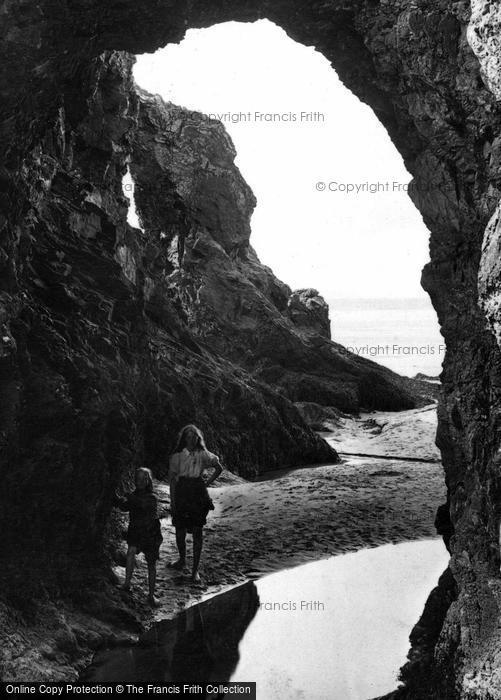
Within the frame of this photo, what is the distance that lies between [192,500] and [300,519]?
3419 mm

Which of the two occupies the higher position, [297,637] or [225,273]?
[225,273]

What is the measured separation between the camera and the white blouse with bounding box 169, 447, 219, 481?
8766 mm

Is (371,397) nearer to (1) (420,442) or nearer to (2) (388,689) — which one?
(1) (420,442)

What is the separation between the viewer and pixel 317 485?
13930 mm

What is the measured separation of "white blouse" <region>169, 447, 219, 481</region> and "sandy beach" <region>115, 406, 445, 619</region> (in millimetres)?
1340

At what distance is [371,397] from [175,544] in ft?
59.0

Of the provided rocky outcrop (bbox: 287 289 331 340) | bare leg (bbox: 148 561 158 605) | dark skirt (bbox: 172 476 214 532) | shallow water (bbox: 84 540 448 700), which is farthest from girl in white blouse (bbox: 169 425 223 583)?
rocky outcrop (bbox: 287 289 331 340)

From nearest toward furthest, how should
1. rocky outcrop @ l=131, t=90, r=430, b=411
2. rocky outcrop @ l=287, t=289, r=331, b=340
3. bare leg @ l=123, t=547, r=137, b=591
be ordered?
1. bare leg @ l=123, t=547, r=137, b=591
2. rocky outcrop @ l=131, t=90, r=430, b=411
3. rocky outcrop @ l=287, t=289, r=331, b=340

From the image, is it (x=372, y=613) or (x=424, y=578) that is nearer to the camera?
(x=372, y=613)

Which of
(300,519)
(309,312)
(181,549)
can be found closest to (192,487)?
(181,549)

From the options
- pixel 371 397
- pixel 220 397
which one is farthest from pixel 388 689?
pixel 371 397

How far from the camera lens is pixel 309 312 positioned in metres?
32.8

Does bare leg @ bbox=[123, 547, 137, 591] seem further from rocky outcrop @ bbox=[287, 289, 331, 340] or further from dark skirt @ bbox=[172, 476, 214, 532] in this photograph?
rocky outcrop @ bbox=[287, 289, 331, 340]

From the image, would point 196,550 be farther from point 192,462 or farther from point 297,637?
point 297,637
